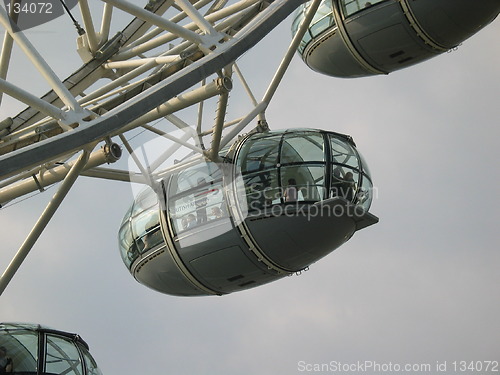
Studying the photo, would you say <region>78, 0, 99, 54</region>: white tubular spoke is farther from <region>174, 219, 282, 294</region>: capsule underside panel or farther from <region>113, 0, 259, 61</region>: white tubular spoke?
<region>174, 219, 282, 294</region>: capsule underside panel

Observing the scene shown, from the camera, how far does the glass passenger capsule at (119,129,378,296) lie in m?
16.5

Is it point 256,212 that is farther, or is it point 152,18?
point 256,212

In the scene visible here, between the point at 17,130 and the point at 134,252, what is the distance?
2.81 meters

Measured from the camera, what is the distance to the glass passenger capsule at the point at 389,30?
19000 millimetres

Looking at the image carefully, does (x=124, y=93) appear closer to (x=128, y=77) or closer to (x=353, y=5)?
(x=128, y=77)

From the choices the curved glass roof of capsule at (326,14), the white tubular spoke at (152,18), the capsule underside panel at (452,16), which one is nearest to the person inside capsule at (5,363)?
the white tubular spoke at (152,18)

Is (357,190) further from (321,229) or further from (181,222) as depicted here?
(181,222)

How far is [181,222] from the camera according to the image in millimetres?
17312

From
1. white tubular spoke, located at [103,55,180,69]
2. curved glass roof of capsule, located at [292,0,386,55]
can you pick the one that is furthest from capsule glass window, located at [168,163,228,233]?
curved glass roof of capsule, located at [292,0,386,55]

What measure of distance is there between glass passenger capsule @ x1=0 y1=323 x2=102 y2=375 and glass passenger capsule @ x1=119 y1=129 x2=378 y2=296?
1900mm

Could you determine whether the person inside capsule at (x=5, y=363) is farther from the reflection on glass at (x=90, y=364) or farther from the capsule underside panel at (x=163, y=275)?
the capsule underside panel at (x=163, y=275)

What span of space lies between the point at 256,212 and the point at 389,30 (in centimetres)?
475

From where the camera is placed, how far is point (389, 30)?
1938 cm

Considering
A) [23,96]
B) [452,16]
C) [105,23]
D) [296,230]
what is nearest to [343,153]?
[296,230]
